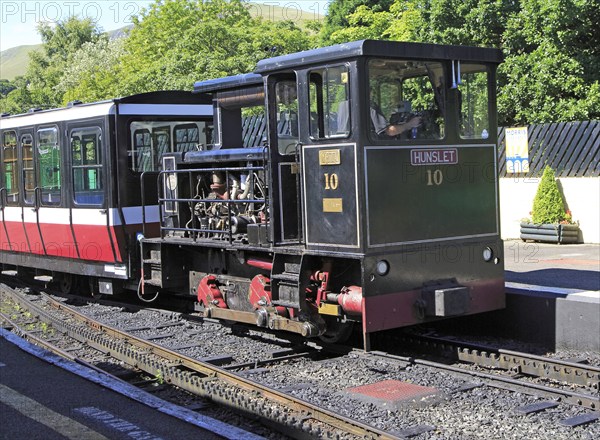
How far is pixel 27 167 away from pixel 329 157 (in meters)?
7.40

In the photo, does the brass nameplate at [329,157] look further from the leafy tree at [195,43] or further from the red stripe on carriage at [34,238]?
the leafy tree at [195,43]

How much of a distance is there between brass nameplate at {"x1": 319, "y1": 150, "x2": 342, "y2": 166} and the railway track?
7.12 ft

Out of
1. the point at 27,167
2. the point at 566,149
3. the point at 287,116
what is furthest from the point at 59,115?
the point at 566,149

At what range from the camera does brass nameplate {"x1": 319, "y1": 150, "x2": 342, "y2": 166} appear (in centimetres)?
800

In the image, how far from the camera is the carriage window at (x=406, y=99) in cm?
798

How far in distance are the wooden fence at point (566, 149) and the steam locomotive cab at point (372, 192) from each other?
381 inches

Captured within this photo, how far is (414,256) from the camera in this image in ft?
26.9

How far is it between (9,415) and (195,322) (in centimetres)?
468

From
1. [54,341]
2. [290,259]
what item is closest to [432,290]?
[290,259]

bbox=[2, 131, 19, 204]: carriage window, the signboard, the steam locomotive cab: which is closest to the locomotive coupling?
the steam locomotive cab

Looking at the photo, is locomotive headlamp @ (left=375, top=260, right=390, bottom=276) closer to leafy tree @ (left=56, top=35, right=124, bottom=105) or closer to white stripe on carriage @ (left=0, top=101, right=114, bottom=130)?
white stripe on carriage @ (left=0, top=101, right=114, bottom=130)

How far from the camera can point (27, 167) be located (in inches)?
531

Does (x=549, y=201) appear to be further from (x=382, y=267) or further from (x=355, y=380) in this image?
(x=355, y=380)

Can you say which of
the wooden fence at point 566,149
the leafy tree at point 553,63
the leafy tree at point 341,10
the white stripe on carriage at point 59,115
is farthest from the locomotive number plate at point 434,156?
the leafy tree at point 341,10
